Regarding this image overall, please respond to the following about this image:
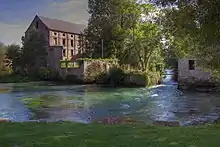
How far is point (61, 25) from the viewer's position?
9088cm

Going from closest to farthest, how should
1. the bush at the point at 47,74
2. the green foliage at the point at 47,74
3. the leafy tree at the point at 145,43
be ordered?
the leafy tree at the point at 145,43
the green foliage at the point at 47,74
the bush at the point at 47,74

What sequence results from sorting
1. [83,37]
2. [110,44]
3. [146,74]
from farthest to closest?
[83,37] < [110,44] < [146,74]

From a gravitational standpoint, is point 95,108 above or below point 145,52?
below

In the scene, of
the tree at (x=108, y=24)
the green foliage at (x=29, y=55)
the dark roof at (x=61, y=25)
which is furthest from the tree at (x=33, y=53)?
the dark roof at (x=61, y=25)

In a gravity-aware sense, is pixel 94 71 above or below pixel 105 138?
above

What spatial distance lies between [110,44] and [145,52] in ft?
22.5

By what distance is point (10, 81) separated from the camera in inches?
2275

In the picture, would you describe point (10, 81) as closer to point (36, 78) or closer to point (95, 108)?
point (36, 78)

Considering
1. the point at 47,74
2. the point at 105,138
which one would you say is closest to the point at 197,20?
the point at 105,138

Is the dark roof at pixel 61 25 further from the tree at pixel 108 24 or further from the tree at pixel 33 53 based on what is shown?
the tree at pixel 108 24

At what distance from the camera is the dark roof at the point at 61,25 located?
280 ft

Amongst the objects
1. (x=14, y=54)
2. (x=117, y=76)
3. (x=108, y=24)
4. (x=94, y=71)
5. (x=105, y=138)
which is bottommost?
(x=105, y=138)

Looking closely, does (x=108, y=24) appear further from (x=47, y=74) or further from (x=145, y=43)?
(x=47, y=74)

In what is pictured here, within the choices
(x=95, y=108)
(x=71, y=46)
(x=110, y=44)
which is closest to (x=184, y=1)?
(x=95, y=108)
